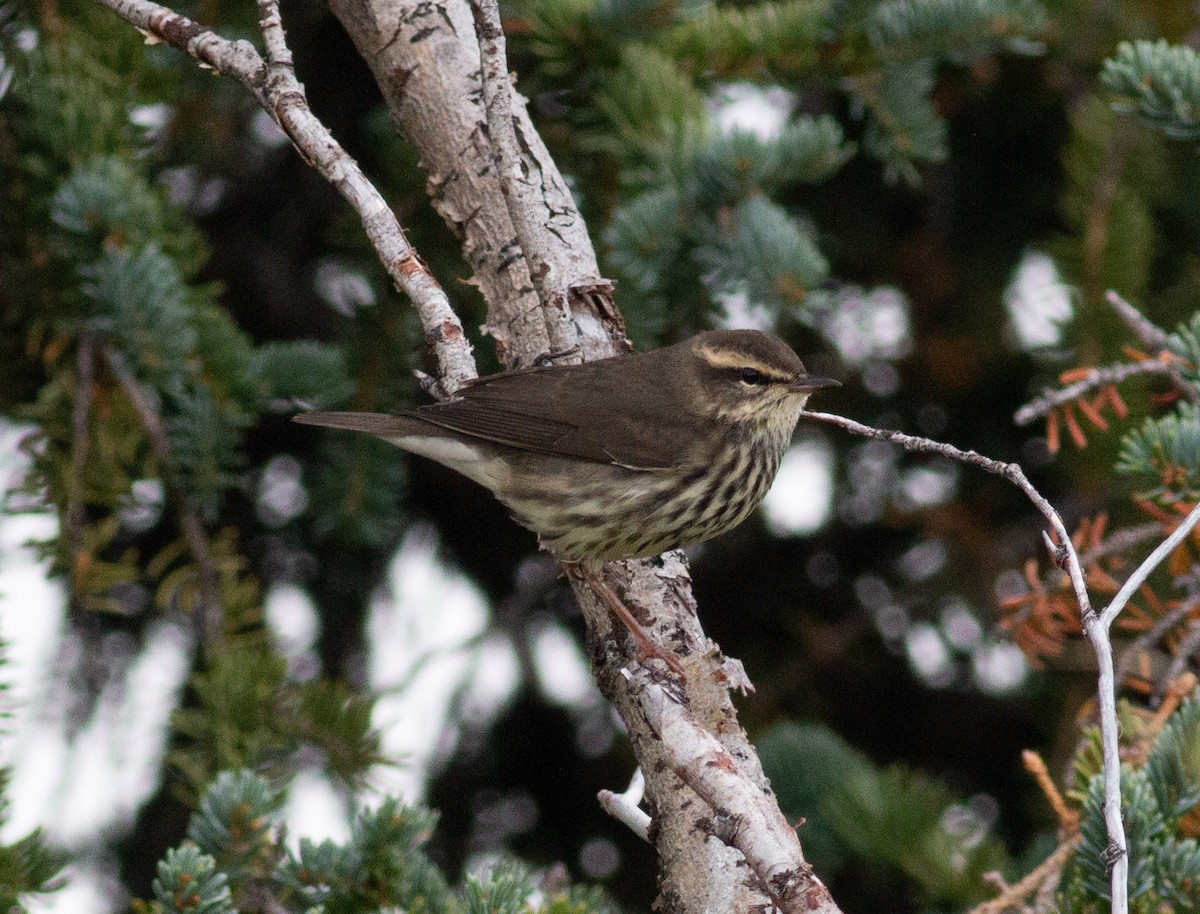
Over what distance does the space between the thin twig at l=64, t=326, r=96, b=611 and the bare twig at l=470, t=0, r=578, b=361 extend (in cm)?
115

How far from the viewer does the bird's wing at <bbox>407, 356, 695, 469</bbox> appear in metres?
3.64

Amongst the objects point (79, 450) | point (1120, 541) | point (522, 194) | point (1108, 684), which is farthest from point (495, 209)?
point (1108, 684)

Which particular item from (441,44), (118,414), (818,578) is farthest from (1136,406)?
(118,414)

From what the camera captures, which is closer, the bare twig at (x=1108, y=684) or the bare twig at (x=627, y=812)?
the bare twig at (x=1108, y=684)

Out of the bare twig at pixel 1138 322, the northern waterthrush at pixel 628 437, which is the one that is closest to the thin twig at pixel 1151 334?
the bare twig at pixel 1138 322

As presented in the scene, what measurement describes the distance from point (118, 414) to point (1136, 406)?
2.78 m

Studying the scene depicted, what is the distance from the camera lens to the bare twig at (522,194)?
309 centimetres

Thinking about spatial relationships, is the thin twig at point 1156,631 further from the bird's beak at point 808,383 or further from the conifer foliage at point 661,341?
the bird's beak at point 808,383

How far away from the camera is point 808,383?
3949 mm

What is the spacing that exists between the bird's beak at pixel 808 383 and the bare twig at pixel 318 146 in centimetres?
111

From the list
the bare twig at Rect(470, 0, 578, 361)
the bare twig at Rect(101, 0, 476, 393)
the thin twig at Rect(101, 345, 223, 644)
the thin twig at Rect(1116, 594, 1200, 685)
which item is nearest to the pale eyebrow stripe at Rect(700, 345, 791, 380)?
the bare twig at Rect(470, 0, 578, 361)

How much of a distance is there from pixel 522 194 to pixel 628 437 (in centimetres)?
100

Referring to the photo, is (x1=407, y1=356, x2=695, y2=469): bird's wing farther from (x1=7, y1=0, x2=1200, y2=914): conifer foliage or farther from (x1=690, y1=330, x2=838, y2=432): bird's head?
(x1=7, y1=0, x2=1200, y2=914): conifer foliage

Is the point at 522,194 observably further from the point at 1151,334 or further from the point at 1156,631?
the point at 1156,631
